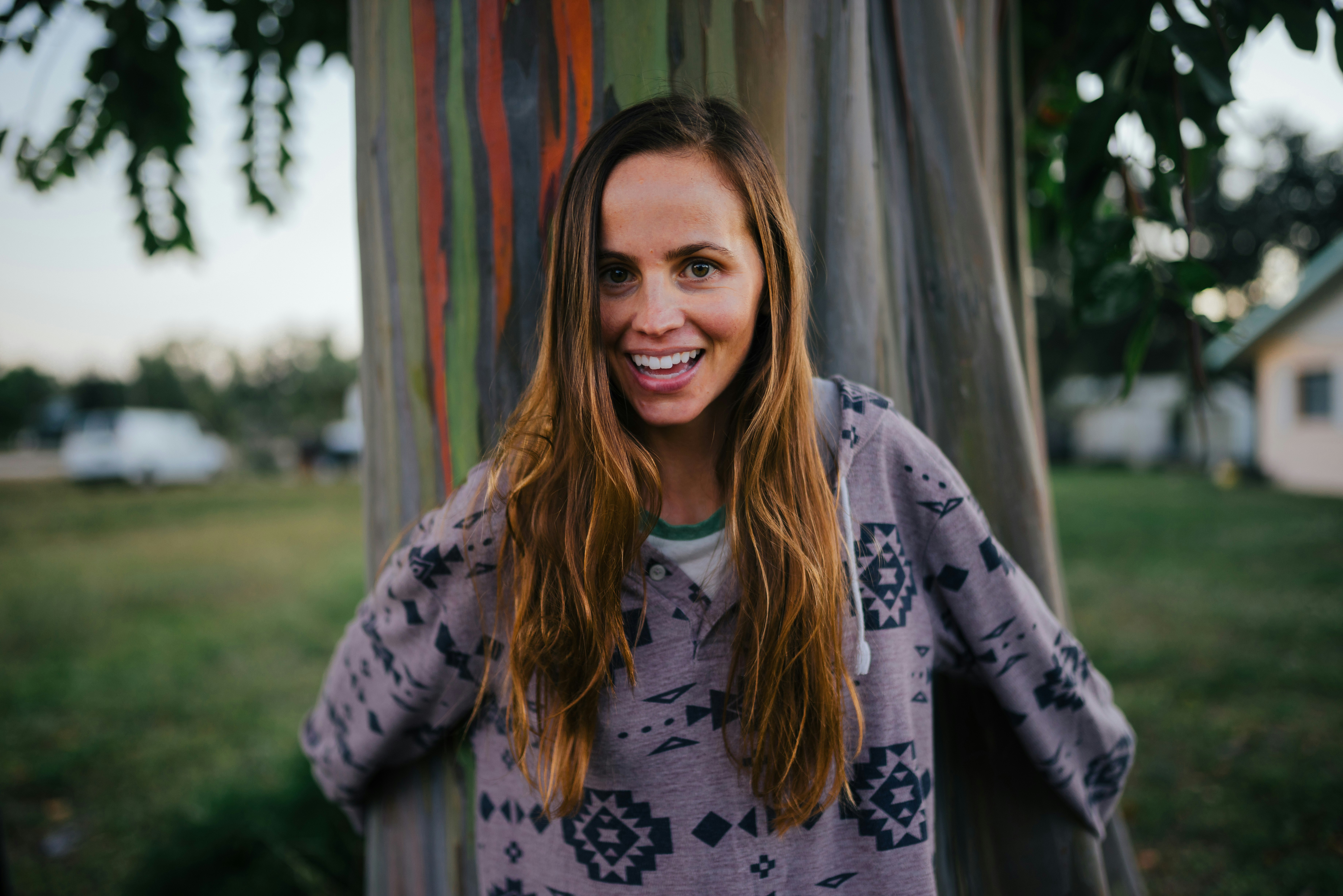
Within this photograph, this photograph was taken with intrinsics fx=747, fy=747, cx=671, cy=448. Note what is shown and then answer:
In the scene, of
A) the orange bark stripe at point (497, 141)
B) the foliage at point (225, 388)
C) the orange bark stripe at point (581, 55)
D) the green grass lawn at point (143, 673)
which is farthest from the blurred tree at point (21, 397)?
the orange bark stripe at point (581, 55)

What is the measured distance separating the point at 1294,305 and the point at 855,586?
18.4 meters

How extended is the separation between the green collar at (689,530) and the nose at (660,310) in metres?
0.34

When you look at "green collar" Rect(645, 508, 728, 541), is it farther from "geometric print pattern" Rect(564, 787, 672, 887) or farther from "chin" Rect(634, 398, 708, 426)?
"geometric print pattern" Rect(564, 787, 672, 887)

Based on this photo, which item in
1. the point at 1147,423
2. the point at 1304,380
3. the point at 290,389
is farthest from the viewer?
the point at 290,389

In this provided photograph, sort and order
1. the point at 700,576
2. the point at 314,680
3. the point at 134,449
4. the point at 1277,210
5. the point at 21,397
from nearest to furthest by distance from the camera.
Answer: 1. the point at 700,576
2. the point at 314,680
3. the point at 134,449
4. the point at 1277,210
5. the point at 21,397

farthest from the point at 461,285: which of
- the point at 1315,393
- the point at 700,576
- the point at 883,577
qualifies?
the point at 1315,393

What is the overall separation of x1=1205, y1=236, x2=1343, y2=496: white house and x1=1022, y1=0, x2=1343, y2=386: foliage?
49.8 ft

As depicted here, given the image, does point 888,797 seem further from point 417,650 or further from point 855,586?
point 417,650

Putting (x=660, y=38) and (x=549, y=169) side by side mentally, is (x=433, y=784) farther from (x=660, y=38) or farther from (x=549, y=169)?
(x=660, y=38)

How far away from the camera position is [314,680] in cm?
575

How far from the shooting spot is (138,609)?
7680 mm

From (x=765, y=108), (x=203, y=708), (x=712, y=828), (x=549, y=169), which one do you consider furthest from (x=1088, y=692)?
(x=203, y=708)

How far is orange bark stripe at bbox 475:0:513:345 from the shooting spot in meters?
1.42

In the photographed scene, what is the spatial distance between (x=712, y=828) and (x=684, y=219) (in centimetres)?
101
